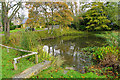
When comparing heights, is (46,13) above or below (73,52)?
above

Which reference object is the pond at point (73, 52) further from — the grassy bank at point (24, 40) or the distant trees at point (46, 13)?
the distant trees at point (46, 13)

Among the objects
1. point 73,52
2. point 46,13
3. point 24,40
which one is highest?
point 46,13

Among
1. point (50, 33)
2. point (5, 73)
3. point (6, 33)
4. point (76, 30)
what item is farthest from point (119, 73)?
point (76, 30)

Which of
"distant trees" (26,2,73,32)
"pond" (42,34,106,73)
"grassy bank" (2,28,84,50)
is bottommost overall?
"pond" (42,34,106,73)

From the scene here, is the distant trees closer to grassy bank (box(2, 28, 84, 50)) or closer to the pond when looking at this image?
grassy bank (box(2, 28, 84, 50))

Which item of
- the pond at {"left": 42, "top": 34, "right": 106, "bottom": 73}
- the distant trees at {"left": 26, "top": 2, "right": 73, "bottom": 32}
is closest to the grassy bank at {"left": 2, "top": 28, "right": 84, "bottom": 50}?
the pond at {"left": 42, "top": 34, "right": 106, "bottom": 73}

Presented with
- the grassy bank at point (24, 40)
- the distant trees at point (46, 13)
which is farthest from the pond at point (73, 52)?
the distant trees at point (46, 13)

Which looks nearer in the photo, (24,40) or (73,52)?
(24,40)

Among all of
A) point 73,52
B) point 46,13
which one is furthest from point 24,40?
point 46,13

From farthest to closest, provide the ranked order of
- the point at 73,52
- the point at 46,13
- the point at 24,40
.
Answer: the point at 46,13, the point at 73,52, the point at 24,40

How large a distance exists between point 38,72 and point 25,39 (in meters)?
1.35

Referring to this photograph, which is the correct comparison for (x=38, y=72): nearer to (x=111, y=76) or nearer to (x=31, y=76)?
(x=31, y=76)

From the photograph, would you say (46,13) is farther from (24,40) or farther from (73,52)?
(24,40)

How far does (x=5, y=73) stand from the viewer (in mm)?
2055
